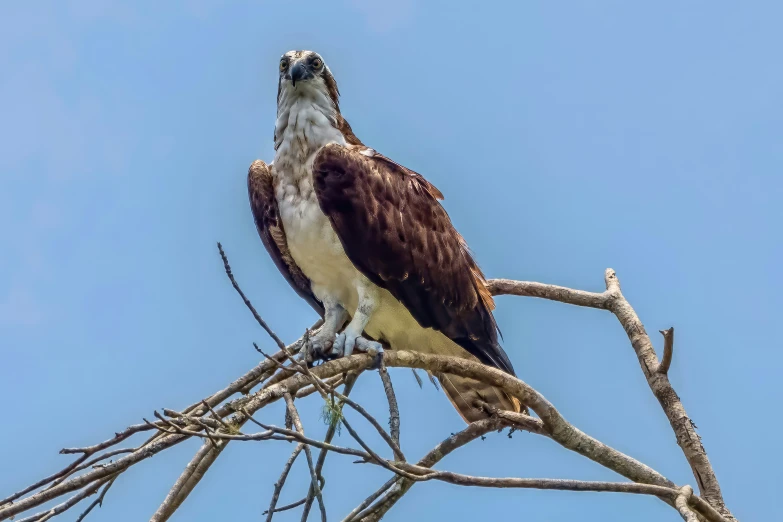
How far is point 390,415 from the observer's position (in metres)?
4.66

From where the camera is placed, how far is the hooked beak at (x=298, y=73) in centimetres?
632

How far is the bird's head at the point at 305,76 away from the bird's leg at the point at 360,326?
1331 mm

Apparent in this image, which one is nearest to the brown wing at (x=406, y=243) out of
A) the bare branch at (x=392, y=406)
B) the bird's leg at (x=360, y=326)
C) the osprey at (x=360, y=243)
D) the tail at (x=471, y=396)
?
the osprey at (x=360, y=243)

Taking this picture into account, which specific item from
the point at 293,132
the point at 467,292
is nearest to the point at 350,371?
the point at 467,292

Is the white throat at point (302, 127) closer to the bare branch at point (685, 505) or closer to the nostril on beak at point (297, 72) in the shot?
the nostril on beak at point (297, 72)

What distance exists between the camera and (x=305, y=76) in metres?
6.36

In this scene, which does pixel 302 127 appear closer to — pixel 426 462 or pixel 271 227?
pixel 271 227

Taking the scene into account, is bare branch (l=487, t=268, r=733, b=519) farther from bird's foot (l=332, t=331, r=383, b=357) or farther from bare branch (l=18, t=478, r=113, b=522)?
bare branch (l=18, t=478, r=113, b=522)

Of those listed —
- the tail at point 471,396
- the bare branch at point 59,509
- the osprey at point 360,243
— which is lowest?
the bare branch at point 59,509

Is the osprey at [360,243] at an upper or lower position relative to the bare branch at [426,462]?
upper

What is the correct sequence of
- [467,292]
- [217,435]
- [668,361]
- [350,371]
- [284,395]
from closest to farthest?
[217,435] → [284,395] → [350,371] → [668,361] → [467,292]

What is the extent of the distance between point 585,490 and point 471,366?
116cm

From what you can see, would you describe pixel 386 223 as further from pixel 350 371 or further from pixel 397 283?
pixel 350 371

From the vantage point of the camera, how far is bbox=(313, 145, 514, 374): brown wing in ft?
19.0
